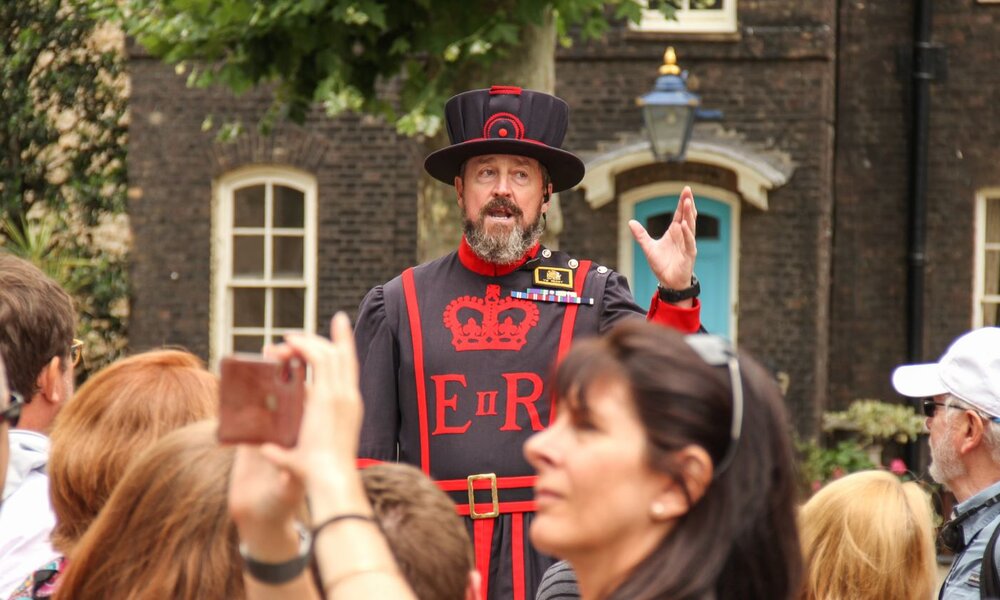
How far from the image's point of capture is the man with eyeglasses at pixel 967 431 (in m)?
3.48

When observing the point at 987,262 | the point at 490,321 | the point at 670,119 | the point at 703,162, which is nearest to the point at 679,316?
the point at 490,321

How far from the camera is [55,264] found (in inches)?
483

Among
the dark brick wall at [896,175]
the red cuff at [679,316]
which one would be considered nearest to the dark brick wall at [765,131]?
the dark brick wall at [896,175]

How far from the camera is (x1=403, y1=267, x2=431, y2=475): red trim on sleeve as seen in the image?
3.93 meters

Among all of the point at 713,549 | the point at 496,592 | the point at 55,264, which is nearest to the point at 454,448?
the point at 496,592

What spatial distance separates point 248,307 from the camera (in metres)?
12.6

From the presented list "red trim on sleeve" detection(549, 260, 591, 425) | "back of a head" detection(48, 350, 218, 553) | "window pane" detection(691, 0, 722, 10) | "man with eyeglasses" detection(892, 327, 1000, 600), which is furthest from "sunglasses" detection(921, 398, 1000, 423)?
"window pane" detection(691, 0, 722, 10)

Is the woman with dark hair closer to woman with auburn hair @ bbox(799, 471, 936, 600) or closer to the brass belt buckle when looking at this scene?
woman with auburn hair @ bbox(799, 471, 936, 600)

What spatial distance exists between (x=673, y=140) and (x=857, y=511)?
6.42 m

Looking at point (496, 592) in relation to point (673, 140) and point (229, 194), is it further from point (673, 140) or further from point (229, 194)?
point (229, 194)

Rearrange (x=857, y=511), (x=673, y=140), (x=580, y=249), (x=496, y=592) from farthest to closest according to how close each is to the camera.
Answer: (x=580, y=249) → (x=673, y=140) → (x=496, y=592) → (x=857, y=511)

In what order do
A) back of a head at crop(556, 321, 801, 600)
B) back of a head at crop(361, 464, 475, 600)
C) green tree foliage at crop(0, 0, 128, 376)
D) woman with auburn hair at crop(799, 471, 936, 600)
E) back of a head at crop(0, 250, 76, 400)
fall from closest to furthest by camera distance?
back of a head at crop(556, 321, 801, 600) → back of a head at crop(361, 464, 475, 600) → back of a head at crop(0, 250, 76, 400) → woman with auburn hair at crop(799, 471, 936, 600) → green tree foliage at crop(0, 0, 128, 376)

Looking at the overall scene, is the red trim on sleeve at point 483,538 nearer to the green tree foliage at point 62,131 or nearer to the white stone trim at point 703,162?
the white stone trim at point 703,162

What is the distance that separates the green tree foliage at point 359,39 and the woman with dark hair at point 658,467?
577 centimetres
